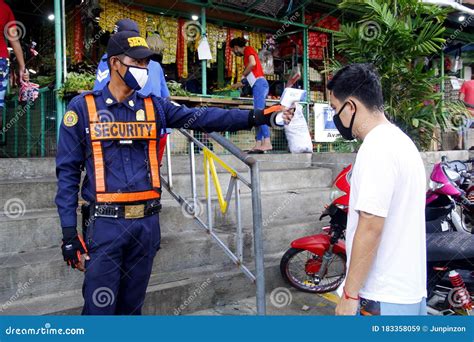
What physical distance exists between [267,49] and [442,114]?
3948 millimetres

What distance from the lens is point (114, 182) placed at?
2.28 metres

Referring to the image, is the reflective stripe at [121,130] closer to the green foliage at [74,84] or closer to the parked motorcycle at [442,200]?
the parked motorcycle at [442,200]

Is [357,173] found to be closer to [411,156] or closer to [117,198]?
[411,156]

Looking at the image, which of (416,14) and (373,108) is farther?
(416,14)

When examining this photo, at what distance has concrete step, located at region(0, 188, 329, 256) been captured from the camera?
3504 mm

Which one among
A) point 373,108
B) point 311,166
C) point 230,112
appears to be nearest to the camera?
point 373,108

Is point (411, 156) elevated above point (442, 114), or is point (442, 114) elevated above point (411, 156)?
point (442, 114)

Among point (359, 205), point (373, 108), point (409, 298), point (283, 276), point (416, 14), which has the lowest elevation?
point (283, 276)

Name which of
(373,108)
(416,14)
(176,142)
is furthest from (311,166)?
(373,108)

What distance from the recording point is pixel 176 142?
6.42 meters

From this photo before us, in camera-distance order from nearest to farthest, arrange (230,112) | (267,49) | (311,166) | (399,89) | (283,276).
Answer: (230,112) < (283,276) < (399,89) < (311,166) < (267,49)

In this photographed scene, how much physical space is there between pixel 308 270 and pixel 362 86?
271 cm

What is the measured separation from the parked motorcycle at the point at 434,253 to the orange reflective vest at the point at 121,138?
79.9 inches

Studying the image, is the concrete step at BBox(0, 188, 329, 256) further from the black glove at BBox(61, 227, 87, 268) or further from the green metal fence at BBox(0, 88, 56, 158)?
the green metal fence at BBox(0, 88, 56, 158)
